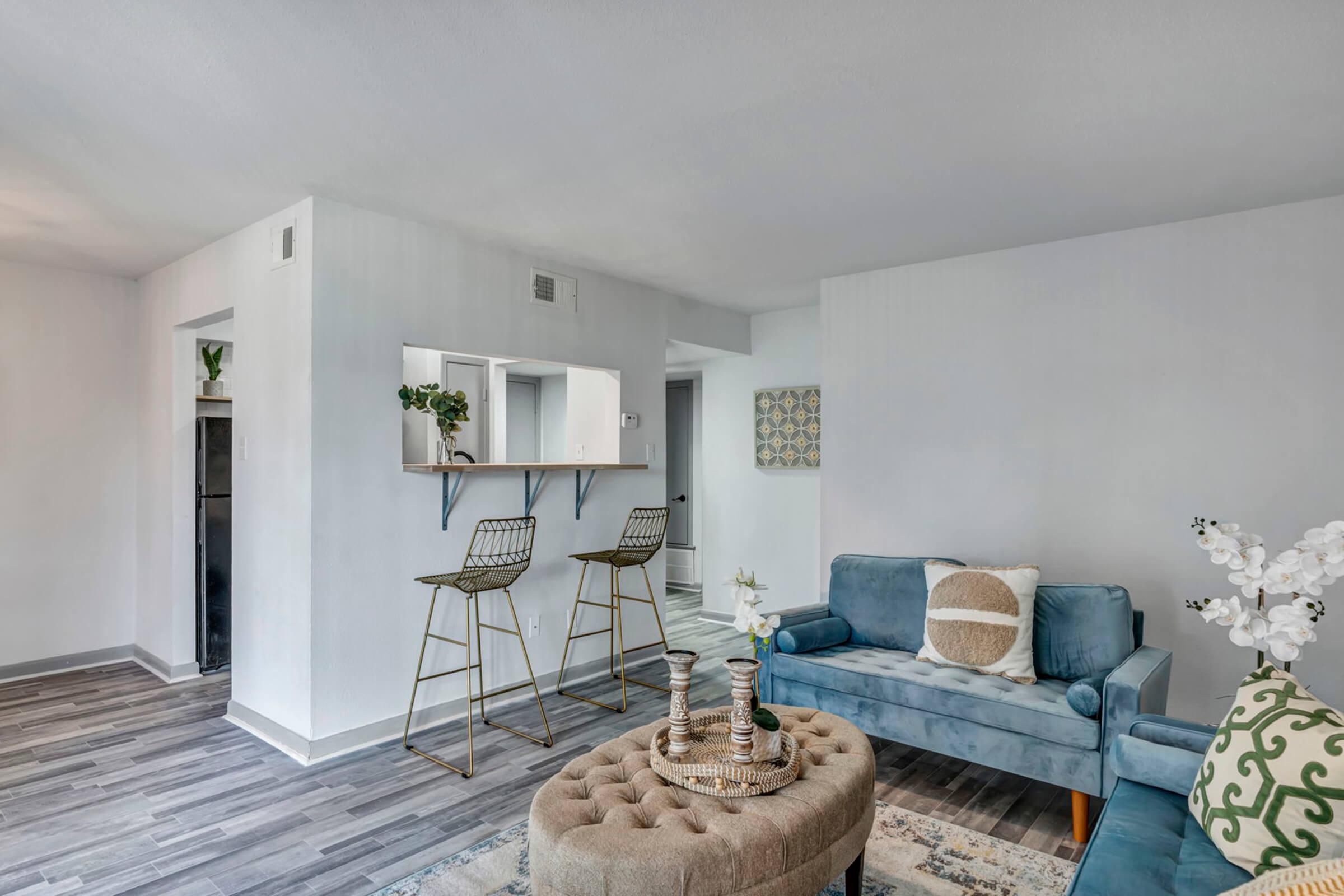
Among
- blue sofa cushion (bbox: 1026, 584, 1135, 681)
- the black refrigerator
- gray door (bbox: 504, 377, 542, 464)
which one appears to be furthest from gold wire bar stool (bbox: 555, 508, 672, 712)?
gray door (bbox: 504, 377, 542, 464)

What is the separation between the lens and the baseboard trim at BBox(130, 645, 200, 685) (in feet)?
15.1

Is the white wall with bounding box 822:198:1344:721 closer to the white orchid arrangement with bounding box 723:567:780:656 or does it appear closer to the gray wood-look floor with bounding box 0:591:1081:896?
the gray wood-look floor with bounding box 0:591:1081:896

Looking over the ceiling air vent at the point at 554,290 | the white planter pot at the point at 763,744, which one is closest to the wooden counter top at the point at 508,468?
the ceiling air vent at the point at 554,290

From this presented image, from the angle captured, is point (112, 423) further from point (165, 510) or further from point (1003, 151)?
point (1003, 151)

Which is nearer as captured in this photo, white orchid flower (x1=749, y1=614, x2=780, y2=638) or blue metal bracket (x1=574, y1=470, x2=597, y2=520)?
white orchid flower (x1=749, y1=614, x2=780, y2=638)

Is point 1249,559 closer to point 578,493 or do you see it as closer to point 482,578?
point 482,578

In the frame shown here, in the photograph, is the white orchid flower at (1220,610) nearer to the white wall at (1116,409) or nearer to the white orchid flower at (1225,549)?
the white orchid flower at (1225,549)

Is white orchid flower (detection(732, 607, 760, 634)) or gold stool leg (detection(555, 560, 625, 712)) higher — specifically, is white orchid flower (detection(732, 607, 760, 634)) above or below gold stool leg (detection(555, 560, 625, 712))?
above

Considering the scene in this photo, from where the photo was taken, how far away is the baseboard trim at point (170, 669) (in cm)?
459

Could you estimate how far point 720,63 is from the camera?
2.17 meters

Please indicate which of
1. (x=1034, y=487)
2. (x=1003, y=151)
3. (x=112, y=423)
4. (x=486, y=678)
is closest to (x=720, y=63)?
(x=1003, y=151)

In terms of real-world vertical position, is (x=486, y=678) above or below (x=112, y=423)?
below

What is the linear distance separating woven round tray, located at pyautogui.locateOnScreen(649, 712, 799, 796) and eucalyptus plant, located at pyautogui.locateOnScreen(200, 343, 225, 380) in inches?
184

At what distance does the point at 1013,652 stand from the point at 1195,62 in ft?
7.32
